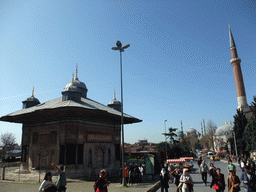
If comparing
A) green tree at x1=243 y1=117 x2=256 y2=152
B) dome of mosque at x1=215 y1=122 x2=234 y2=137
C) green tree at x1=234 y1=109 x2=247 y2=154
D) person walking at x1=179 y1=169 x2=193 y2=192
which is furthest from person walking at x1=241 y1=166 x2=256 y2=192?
dome of mosque at x1=215 y1=122 x2=234 y2=137

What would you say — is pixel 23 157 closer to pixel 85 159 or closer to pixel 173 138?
pixel 85 159

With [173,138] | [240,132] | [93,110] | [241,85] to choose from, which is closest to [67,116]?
[93,110]

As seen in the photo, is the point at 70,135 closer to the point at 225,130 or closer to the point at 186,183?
the point at 186,183

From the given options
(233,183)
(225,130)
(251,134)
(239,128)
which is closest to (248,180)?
(233,183)

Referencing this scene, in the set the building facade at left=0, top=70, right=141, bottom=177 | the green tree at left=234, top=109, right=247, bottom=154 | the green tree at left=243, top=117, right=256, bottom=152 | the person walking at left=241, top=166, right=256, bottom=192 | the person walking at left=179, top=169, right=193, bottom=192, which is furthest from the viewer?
the green tree at left=234, top=109, right=247, bottom=154

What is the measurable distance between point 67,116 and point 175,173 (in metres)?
14.0

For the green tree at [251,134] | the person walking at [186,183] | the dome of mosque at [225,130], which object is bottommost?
the person walking at [186,183]

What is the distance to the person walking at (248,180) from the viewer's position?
752 cm

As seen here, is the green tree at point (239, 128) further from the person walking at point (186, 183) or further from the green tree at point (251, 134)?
the person walking at point (186, 183)

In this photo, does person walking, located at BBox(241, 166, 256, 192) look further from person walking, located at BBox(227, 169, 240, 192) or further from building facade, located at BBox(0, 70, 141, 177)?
building facade, located at BBox(0, 70, 141, 177)

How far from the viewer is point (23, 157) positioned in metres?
24.2

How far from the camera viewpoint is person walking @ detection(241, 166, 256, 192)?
296 inches

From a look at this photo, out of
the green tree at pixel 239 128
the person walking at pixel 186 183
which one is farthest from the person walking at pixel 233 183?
the green tree at pixel 239 128

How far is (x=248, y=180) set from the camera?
753 centimetres
